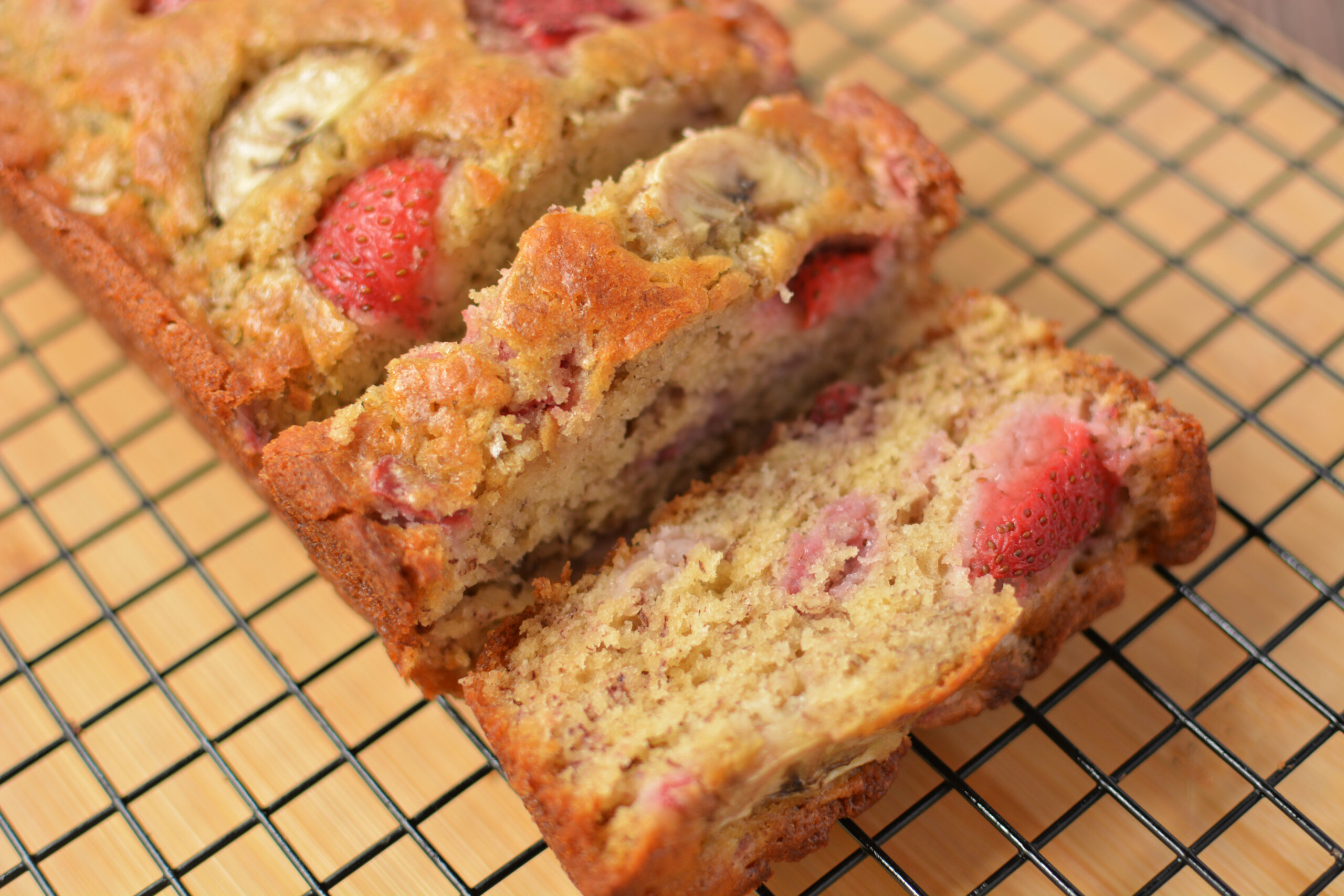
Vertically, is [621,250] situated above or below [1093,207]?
above

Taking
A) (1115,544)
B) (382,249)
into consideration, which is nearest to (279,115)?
(382,249)

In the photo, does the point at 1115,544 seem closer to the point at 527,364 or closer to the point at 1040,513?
the point at 1040,513

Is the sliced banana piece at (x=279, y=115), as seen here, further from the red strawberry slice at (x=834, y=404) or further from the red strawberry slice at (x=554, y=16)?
the red strawberry slice at (x=834, y=404)

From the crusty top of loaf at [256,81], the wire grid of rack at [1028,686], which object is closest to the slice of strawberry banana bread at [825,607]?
the wire grid of rack at [1028,686]

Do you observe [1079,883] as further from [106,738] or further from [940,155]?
[106,738]

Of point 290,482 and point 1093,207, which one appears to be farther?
point 1093,207

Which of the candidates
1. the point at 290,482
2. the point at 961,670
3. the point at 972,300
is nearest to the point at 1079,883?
the point at 961,670
